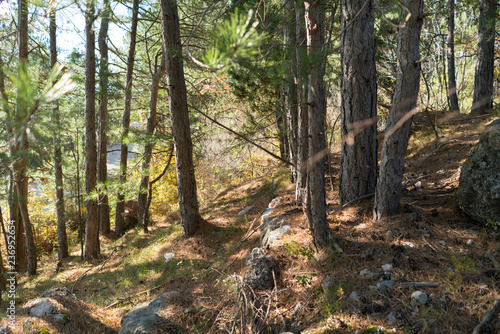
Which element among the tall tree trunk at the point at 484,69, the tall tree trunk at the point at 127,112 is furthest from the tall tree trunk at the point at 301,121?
the tall tree trunk at the point at 484,69

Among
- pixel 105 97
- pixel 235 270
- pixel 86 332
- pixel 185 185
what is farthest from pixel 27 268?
pixel 235 270

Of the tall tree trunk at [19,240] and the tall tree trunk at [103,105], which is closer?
the tall tree trunk at [19,240]

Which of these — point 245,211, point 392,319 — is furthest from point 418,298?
point 245,211

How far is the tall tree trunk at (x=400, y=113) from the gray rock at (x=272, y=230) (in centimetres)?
127

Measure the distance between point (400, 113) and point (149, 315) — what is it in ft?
11.9

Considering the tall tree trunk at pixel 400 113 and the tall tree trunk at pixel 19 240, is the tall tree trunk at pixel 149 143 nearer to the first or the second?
the tall tree trunk at pixel 19 240

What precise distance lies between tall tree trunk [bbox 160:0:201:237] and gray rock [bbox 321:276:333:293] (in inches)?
153

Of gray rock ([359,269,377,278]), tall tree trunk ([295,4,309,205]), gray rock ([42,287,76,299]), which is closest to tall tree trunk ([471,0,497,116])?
tall tree trunk ([295,4,309,205])

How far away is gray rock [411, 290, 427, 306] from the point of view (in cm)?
239

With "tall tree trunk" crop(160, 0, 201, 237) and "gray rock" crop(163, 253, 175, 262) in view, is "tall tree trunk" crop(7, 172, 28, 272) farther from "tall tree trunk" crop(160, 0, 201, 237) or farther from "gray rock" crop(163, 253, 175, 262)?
"tall tree trunk" crop(160, 0, 201, 237)

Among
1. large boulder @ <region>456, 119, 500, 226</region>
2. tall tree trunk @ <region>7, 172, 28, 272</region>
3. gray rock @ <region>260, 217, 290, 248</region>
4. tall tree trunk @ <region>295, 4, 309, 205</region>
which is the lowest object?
tall tree trunk @ <region>7, 172, 28, 272</region>

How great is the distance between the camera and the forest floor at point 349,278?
2.39m

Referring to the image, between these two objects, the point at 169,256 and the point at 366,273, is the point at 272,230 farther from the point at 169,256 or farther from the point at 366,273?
the point at 169,256

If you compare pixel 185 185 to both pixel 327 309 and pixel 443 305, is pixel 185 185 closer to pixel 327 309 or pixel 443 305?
pixel 327 309
